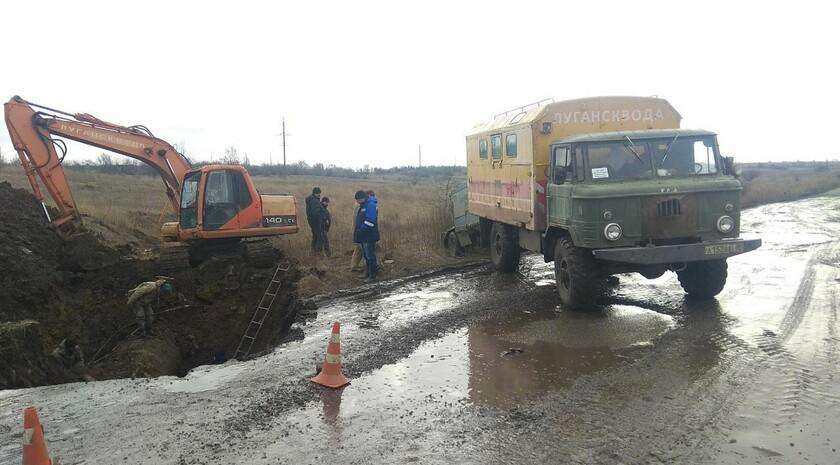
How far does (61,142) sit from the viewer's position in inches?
492

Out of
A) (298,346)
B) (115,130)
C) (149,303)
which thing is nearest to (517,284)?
(298,346)

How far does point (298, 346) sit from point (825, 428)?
5.54 meters

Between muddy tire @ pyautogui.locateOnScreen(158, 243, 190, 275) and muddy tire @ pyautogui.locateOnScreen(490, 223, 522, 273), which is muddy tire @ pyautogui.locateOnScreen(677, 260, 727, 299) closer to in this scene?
muddy tire @ pyautogui.locateOnScreen(490, 223, 522, 273)

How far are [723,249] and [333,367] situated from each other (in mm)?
5227

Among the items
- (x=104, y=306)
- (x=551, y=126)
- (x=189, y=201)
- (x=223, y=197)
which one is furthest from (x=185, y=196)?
(x=551, y=126)

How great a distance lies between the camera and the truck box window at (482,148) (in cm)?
1284

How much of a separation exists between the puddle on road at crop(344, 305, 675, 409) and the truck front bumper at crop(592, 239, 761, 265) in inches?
32.8

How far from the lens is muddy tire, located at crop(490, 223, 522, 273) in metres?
12.6

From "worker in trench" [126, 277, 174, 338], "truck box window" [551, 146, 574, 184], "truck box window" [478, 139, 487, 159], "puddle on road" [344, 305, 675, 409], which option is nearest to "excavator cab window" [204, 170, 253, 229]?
"worker in trench" [126, 277, 174, 338]

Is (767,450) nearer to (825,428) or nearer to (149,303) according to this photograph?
(825,428)

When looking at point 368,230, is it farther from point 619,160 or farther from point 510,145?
point 619,160

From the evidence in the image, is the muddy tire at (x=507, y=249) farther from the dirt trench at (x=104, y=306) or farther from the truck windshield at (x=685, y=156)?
the truck windshield at (x=685, y=156)

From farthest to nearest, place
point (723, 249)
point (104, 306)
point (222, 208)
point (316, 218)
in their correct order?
1. point (316, 218)
2. point (222, 208)
3. point (104, 306)
4. point (723, 249)

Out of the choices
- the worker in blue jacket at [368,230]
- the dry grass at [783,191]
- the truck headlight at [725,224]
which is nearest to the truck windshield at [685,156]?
the truck headlight at [725,224]
